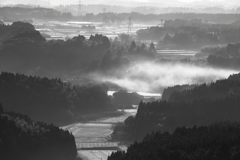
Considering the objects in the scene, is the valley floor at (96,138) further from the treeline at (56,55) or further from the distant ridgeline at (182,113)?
the treeline at (56,55)

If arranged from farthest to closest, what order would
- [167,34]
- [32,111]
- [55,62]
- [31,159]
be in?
1. [167,34]
2. [55,62]
3. [32,111]
4. [31,159]

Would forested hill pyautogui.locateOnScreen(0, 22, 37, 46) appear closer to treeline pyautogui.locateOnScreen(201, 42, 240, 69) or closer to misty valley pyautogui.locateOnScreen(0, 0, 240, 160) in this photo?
misty valley pyautogui.locateOnScreen(0, 0, 240, 160)

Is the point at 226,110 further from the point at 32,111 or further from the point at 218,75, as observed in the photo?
the point at 218,75

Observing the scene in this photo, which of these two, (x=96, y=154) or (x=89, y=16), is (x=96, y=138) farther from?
(x=89, y=16)

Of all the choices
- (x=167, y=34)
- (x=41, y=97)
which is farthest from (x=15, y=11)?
(x=41, y=97)

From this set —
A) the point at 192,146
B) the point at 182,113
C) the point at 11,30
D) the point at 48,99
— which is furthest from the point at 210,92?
the point at 11,30

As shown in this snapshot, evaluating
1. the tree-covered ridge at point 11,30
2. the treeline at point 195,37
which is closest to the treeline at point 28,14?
the treeline at point 195,37
